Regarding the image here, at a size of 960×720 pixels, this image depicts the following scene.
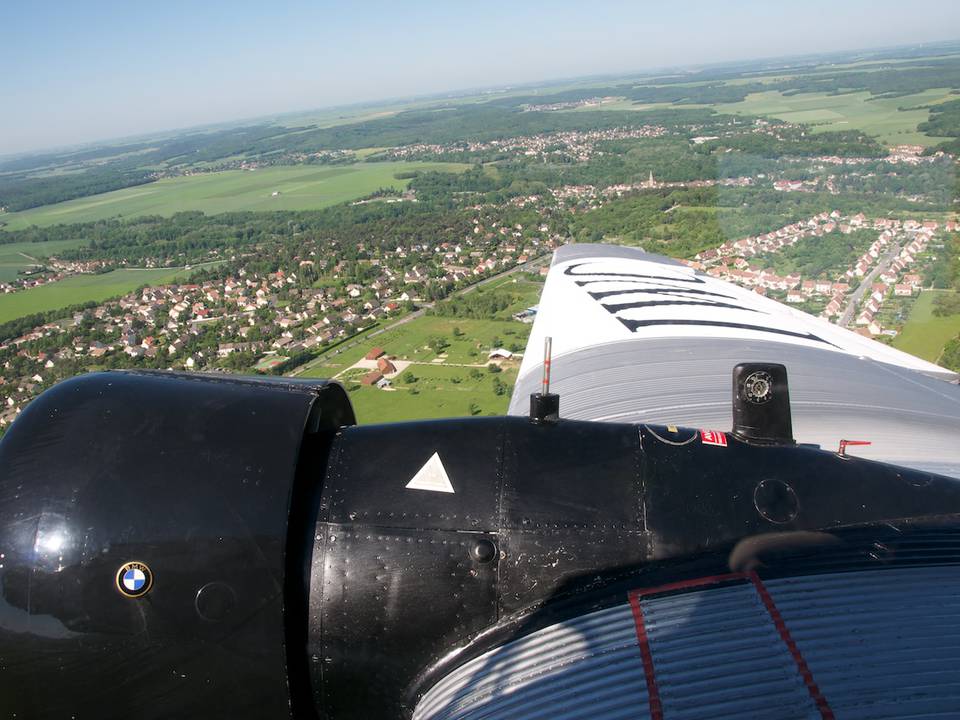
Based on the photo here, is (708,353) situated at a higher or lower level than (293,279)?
higher

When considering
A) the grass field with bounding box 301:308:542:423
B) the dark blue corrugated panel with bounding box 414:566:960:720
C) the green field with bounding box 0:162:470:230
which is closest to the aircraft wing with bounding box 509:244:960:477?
the dark blue corrugated panel with bounding box 414:566:960:720

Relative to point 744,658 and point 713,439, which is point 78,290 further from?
point 744,658

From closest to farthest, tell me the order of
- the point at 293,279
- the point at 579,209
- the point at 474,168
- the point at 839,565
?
the point at 839,565 → the point at 293,279 → the point at 579,209 → the point at 474,168

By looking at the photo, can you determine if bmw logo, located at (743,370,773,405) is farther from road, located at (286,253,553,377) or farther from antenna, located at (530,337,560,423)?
road, located at (286,253,553,377)

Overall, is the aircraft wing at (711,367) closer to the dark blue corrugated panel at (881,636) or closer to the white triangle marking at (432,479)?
the dark blue corrugated panel at (881,636)

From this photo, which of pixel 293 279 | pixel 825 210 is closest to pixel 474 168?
pixel 293 279

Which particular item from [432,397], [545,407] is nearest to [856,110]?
[432,397]

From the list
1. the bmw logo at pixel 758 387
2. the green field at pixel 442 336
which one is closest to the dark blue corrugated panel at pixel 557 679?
the bmw logo at pixel 758 387

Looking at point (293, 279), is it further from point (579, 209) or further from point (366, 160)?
point (366, 160)
